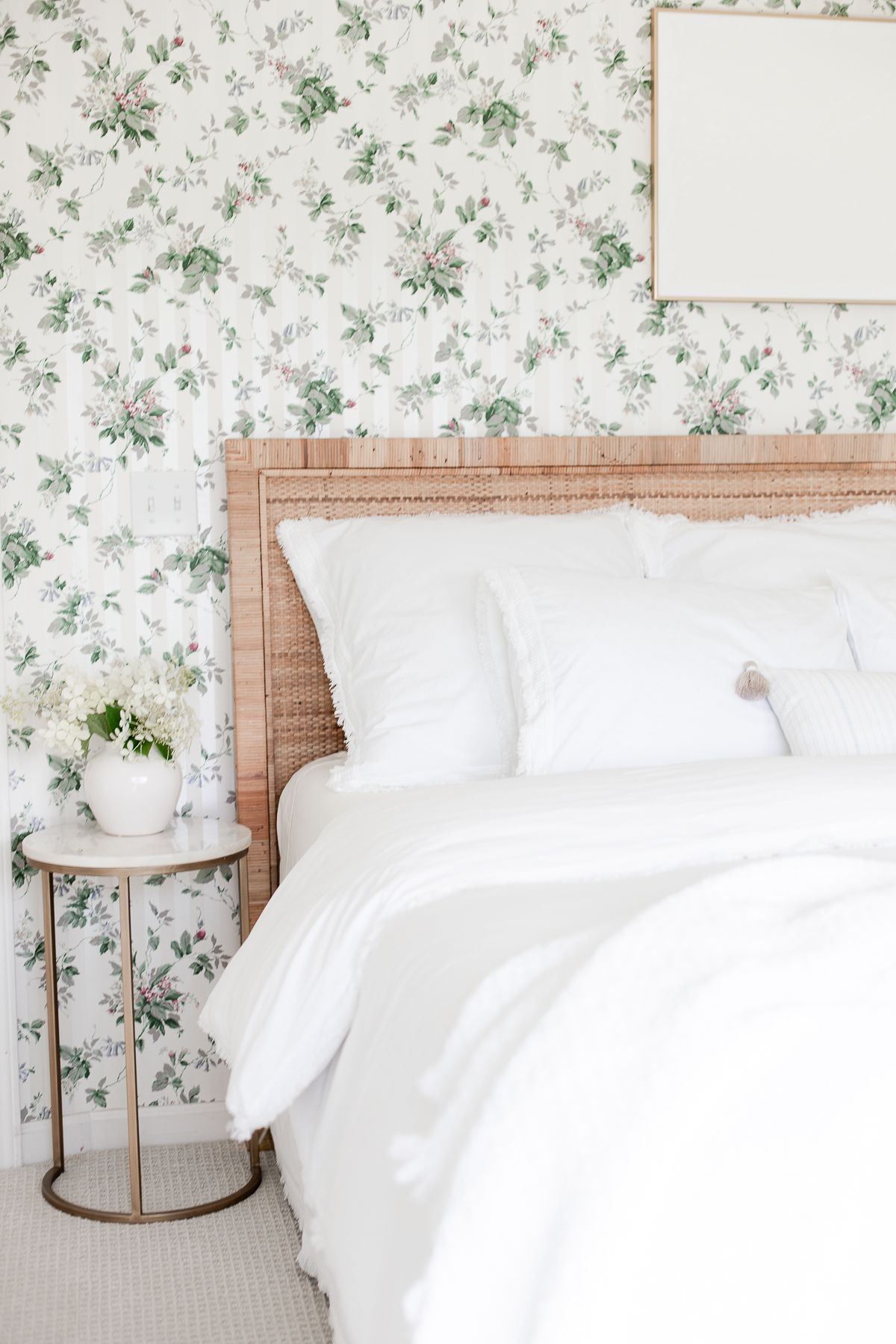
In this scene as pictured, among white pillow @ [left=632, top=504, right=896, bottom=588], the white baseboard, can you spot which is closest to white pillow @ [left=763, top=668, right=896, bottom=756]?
white pillow @ [left=632, top=504, right=896, bottom=588]

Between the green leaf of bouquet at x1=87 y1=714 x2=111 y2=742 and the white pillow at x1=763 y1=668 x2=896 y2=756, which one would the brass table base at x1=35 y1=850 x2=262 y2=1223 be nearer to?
the green leaf of bouquet at x1=87 y1=714 x2=111 y2=742

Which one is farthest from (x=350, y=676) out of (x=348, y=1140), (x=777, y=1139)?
(x=777, y=1139)

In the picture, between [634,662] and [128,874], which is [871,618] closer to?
[634,662]

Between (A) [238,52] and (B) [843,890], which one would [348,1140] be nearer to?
(B) [843,890]

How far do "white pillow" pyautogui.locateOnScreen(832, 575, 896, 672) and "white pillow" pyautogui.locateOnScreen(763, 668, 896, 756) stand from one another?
5.8 inches

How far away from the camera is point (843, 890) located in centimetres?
107

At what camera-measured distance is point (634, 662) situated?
1925 millimetres

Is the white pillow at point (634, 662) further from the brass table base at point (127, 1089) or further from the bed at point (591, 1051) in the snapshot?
the brass table base at point (127, 1089)

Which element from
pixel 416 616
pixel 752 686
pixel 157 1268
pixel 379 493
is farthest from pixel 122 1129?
pixel 752 686

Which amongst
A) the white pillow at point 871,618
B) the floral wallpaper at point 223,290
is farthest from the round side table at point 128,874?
the white pillow at point 871,618

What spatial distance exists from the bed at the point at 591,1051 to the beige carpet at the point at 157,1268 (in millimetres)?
197

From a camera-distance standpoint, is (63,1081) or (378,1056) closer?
(378,1056)

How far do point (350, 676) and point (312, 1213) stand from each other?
37.9 inches

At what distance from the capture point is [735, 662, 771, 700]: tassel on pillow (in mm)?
1937
